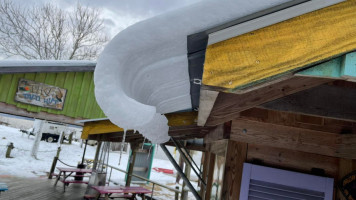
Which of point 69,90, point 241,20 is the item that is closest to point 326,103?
point 241,20

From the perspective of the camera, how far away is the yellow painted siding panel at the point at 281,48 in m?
0.99

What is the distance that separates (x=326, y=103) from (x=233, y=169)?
3.44 feet

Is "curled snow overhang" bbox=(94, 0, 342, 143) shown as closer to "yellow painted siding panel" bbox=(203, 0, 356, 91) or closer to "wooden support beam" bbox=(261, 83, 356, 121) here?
"yellow painted siding panel" bbox=(203, 0, 356, 91)

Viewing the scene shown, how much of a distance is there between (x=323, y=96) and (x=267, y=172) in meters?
0.90

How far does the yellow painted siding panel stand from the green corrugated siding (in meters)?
9.75

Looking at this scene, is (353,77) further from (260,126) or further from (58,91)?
(58,91)

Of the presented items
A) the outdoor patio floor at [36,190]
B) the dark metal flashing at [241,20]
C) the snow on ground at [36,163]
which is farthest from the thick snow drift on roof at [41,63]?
the dark metal flashing at [241,20]

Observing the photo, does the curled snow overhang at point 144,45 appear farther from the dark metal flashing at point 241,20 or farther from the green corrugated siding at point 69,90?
the green corrugated siding at point 69,90

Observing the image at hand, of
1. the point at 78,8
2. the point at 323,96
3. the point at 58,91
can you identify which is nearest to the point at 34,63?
the point at 58,91

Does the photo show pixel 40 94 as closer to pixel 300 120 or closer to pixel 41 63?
pixel 41 63

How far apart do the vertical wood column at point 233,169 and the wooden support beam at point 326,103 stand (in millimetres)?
685

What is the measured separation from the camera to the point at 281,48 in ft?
3.38

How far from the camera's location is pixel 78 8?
799 inches

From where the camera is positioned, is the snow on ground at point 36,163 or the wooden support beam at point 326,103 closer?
the wooden support beam at point 326,103
